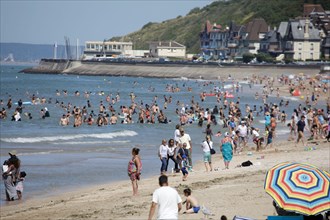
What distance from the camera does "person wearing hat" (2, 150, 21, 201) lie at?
1628 cm

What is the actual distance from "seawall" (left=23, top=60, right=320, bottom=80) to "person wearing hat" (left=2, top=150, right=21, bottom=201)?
79325 millimetres

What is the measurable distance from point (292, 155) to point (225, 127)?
14.8 meters

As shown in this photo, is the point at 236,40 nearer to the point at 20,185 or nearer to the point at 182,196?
the point at 20,185

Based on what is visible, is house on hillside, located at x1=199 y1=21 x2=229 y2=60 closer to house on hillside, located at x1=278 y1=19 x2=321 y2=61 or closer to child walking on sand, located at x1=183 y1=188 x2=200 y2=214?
house on hillside, located at x1=278 y1=19 x2=321 y2=61

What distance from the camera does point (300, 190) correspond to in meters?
10.6

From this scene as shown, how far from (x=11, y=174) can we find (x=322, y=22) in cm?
10434

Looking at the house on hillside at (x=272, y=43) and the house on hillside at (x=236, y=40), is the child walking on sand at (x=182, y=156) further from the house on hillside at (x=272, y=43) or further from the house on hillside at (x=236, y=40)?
the house on hillside at (x=236, y=40)

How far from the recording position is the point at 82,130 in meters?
35.2

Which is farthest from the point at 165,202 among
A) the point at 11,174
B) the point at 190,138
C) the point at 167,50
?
the point at 167,50

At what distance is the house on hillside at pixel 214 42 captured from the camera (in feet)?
474

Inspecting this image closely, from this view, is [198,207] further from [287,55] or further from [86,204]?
[287,55]

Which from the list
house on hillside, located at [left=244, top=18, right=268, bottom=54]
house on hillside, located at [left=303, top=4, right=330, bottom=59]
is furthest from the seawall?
house on hillside, located at [left=244, top=18, right=268, bottom=54]

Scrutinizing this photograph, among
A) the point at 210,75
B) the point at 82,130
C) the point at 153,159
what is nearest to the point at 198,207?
the point at 153,159

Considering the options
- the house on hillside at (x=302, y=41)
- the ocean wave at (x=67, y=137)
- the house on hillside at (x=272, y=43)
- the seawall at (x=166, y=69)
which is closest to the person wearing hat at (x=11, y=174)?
the ocean wave at (x=67, y=137)
